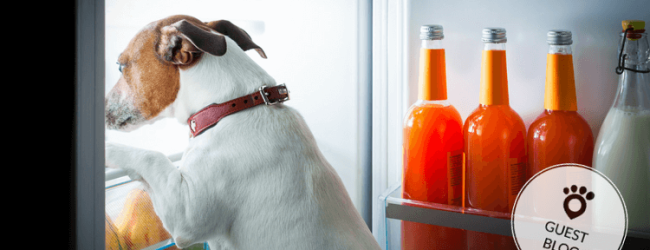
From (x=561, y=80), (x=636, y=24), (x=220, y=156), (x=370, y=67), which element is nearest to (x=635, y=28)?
(x=636, y=24)

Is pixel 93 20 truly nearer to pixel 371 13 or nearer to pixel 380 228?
pixel 371 13

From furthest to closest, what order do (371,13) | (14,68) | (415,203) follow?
1. (371,13)
2. (415,203)
3. (14,68)

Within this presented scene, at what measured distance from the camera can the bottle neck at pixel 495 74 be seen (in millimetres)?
829

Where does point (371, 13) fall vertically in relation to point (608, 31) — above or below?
above

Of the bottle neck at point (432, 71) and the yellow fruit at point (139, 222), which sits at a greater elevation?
the bottle neck at point (432, 71)

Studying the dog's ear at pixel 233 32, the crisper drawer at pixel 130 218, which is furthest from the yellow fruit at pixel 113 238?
the dog's ear at pixel 233 32

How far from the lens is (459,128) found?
90cm

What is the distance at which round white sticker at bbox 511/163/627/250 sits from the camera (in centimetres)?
76

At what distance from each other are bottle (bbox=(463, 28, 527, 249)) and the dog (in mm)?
286

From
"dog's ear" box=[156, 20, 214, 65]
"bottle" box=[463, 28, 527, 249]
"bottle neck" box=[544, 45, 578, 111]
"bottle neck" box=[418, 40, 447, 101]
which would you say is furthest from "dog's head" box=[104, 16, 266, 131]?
"bottle neck" box=[544, 45, 578, 111]

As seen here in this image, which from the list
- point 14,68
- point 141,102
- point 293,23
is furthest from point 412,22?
point 14,68

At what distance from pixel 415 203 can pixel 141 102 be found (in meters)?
0.58

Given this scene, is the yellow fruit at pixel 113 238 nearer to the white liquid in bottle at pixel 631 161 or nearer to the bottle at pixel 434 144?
the bottle at pixel 434 144

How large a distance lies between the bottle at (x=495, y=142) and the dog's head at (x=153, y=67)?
0.51 m
